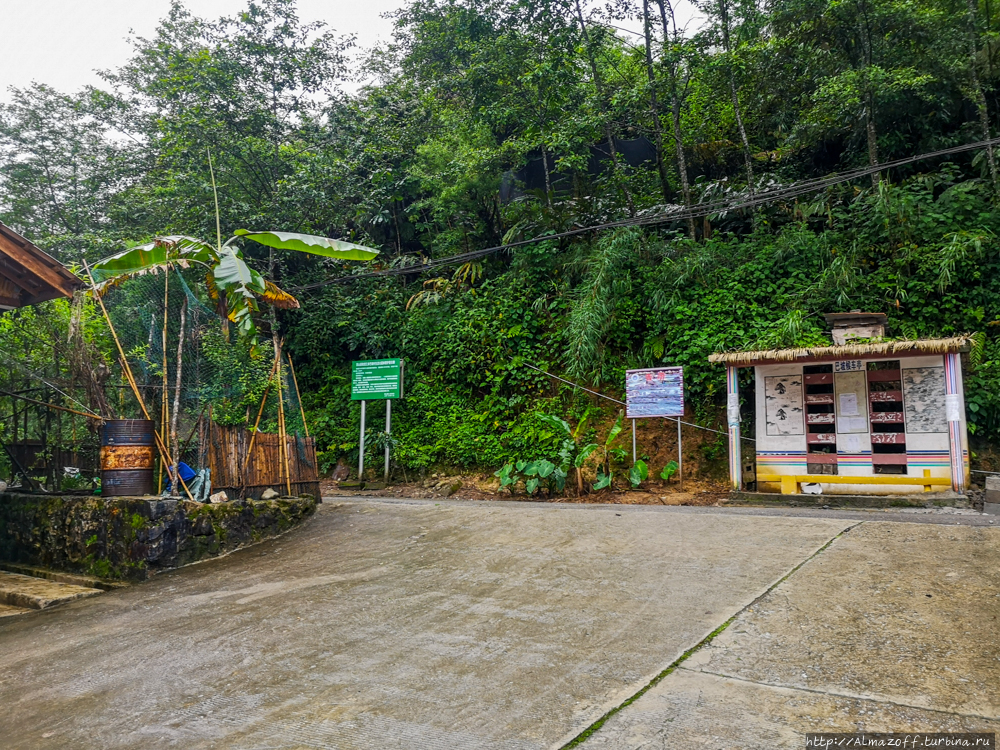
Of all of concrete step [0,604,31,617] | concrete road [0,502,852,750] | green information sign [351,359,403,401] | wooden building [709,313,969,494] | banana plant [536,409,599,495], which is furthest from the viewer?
green information sign [351,359,403,401]

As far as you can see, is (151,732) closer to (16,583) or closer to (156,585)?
(156,585)

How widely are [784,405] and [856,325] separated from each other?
1.61 meters

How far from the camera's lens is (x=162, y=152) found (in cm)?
1711

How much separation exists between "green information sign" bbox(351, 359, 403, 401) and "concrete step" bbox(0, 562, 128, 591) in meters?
7.35

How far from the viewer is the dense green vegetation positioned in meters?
12.3

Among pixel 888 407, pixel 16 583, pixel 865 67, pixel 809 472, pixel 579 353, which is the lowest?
pixel 16 583

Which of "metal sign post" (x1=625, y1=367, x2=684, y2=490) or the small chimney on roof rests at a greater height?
the small chimney on roof

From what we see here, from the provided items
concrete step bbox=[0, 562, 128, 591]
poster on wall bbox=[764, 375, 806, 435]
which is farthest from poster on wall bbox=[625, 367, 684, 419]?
concrete step bbox=[0, 562, 128, 591]

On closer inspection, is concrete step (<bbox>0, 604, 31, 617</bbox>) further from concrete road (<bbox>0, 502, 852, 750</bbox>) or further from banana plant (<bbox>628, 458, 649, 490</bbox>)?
banana plant (<bbox>628, 458, 649, 490</bbox>)

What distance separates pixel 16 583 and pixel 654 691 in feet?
24.1

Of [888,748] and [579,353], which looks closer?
[888,748]

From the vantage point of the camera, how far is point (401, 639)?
4.55m

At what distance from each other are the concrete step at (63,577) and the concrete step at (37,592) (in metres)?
0.06

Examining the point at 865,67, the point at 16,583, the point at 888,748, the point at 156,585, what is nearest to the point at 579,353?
the point at 865,67
